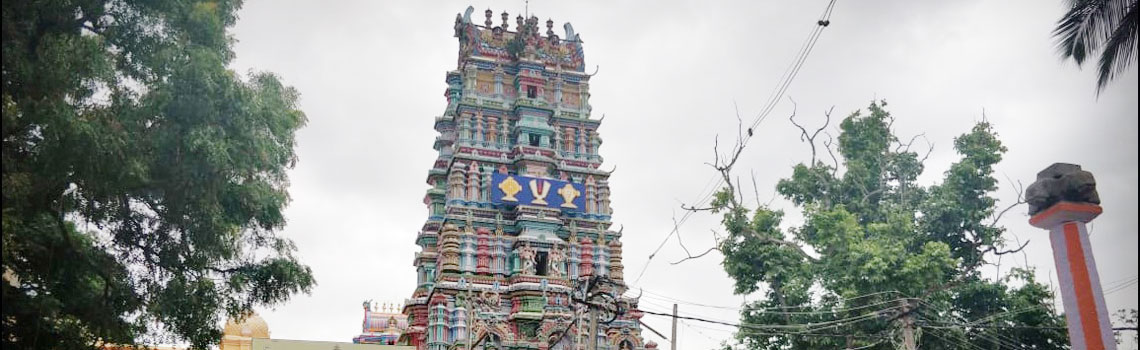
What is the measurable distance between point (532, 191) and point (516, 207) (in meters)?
0.84

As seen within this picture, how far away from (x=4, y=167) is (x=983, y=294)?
78.0 ft

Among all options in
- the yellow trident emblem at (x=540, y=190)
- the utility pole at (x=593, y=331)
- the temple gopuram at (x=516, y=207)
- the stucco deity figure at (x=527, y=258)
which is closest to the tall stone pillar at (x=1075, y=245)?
the utility pole at (x=593, y=331)

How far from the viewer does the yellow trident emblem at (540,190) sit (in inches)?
1355

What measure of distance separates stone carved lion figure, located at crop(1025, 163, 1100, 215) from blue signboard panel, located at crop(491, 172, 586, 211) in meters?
22.7

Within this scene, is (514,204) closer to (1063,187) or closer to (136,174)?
(136,174)

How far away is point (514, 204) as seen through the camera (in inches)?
1357

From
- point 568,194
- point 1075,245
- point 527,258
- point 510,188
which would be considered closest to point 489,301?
point 527,258

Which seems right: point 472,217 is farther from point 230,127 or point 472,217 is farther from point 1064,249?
point 1064,249

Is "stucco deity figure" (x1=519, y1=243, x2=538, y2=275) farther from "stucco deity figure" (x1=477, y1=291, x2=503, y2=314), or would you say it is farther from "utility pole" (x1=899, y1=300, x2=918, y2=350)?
"utility pole" (x1=899, y1=300, x2=918, y2=350)

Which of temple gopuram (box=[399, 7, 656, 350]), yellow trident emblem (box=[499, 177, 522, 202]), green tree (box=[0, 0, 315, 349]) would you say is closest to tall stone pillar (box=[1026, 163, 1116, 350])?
green tree (box=[0, 0, 315, 349])

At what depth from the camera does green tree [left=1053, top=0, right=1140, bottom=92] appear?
40.8 ft

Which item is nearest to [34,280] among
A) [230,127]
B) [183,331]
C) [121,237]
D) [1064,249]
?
[121,237]

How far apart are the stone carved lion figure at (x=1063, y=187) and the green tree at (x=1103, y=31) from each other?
128cm

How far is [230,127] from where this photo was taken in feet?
44.7
